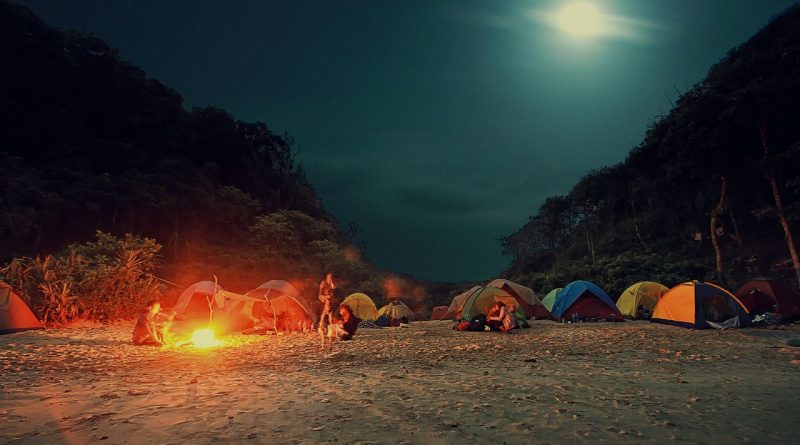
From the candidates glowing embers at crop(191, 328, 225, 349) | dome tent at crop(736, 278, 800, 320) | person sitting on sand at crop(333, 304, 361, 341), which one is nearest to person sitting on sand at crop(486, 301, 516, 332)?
person sitting on sand at crop(333, 304, 361, 341)

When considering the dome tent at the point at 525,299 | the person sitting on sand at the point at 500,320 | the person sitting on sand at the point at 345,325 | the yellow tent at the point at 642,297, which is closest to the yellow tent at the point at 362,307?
the dome tent at the point at 525,299

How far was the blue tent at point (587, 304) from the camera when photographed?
64.2 ft

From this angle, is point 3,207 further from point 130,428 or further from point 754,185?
point 754,185

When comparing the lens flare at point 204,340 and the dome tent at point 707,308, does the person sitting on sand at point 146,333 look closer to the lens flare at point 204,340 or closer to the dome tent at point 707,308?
the lens flare at point 204,340

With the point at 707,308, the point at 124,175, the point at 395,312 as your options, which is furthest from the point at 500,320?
the point at 124,175

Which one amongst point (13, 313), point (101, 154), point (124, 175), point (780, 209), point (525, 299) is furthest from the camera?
point (101, 154)

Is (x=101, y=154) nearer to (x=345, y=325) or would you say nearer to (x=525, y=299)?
(x=345, y=325)

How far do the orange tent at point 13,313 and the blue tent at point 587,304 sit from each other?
22.1m

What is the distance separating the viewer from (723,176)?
2450 cm

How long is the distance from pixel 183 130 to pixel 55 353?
1644 inches

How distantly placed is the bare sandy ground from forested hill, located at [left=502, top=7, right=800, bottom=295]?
18.5m

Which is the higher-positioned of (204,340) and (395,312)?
(395,312)

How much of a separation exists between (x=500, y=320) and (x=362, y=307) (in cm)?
1096

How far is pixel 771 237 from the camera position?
32.4m
